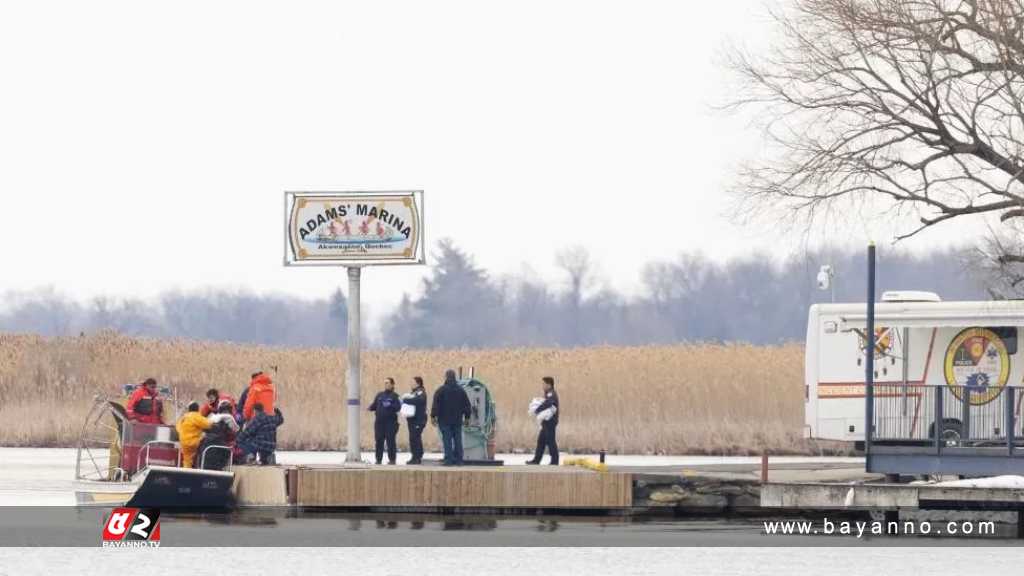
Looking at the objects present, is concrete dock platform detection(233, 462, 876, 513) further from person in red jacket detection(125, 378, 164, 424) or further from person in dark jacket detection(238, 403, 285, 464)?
person in red jacket detection(125, 378, 164, 424)

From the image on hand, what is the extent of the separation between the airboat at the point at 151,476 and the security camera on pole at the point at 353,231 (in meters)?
4.48

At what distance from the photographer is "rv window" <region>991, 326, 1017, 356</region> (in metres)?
28.9

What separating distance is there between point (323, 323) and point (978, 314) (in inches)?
4157

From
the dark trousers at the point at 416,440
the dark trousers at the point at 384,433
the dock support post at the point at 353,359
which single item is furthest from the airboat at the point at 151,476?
the dark trousers at the point at 384,433

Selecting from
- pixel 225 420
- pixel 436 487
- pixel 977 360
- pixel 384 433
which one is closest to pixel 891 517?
pixel 977 360

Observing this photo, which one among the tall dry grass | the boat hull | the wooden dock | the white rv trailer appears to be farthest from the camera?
the tall dry grass

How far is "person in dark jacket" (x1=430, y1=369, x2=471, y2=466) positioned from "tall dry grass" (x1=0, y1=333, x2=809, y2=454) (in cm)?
1073

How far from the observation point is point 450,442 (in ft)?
100

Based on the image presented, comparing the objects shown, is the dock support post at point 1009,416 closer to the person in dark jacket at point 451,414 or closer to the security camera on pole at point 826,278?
the security camera on pole at point 826,278

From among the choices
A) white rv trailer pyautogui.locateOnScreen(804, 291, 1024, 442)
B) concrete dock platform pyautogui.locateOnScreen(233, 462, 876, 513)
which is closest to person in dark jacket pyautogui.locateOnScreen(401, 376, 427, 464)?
concrete dock platform pyautogui.locateOnScreen(233, 462, 876, 513)

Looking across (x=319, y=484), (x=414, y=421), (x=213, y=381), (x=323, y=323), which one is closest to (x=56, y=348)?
(x=213, y=381)

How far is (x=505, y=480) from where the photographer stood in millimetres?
26672

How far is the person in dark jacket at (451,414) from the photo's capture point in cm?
3044
